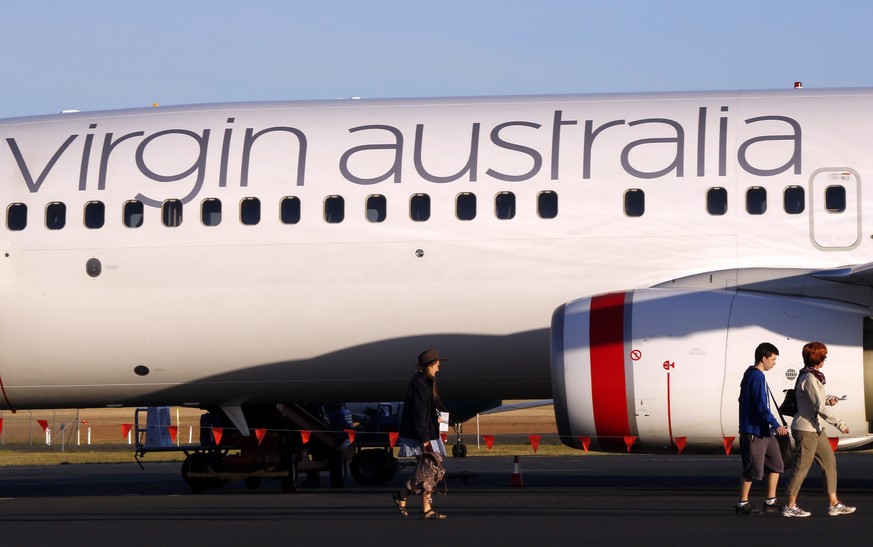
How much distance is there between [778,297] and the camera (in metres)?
15.2

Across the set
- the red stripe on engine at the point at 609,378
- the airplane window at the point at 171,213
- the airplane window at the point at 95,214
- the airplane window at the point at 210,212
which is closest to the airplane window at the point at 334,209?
the airplane window at the point at 210,212

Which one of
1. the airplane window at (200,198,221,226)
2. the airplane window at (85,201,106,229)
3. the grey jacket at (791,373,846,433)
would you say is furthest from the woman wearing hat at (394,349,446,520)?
the airplane window at (85,201,106,229)

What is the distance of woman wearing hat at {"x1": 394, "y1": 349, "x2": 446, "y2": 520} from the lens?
44.6ft

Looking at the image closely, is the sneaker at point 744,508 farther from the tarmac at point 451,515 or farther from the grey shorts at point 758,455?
the grey shorts at point 758,455

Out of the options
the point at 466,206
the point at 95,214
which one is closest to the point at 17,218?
the point at 95,214

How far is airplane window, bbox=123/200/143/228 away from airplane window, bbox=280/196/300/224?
186 centimetres

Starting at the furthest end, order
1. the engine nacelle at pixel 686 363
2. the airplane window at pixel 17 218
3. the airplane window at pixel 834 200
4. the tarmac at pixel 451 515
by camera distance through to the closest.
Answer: the airplane window at pixel 17 218 → the airplane window at pixel 834 200 → the engine nacelle at pixel 686 363 → the tarmac at pixel 451 515

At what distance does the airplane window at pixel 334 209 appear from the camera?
16750mm

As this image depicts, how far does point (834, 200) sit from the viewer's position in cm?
1599

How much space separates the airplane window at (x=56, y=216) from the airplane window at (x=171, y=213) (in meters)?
1.31

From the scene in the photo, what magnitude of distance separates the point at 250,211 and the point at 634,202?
485cm

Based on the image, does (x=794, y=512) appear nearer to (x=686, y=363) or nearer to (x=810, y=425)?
(x=810, y=425)

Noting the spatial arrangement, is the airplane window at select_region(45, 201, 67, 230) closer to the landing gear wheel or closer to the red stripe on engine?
the landing gear wheel

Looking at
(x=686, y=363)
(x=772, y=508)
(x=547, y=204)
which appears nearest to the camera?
(x=772, y=508)
